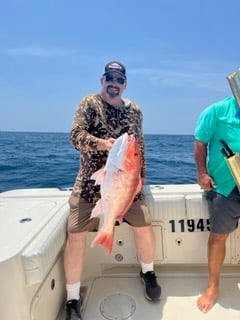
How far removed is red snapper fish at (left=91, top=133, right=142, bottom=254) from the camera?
185 cm

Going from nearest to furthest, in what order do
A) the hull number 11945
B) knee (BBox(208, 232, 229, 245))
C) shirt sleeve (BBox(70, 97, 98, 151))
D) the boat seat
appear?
the boat seat → shirt sleeve (BBox(70, 97, 98, 151)) → knee (BBox(208, 232, 229, 245)) → the hull number 11945

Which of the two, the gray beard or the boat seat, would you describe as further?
the gray beard

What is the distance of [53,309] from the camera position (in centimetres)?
233

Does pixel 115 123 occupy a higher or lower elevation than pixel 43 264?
higher

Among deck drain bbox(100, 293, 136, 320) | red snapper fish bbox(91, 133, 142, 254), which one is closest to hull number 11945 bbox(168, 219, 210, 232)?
deck drain bbox(100, 293, 136, 320)

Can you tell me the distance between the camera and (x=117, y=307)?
8.32 ft

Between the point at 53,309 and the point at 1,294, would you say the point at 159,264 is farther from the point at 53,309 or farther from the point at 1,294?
the point at 1,294

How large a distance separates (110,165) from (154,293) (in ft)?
4.06

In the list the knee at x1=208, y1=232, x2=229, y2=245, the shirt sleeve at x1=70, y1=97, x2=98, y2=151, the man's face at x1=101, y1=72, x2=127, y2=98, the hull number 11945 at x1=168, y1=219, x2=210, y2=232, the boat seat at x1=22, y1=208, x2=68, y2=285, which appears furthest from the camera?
the hull number 11945 at x1=168, y1=219, x2=210, y2=232

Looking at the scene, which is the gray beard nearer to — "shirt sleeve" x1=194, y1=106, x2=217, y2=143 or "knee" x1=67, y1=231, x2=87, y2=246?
"shirt sleeve" x1=194, y1=106, x2=217, y2=143

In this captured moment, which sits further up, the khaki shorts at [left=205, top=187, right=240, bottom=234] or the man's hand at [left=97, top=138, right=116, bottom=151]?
the man's hand at [left=97, top=138, right=116, bottom=151]

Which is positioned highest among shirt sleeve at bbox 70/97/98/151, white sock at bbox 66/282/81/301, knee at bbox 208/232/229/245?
shirt sleeve at bbox 70/97/98/151

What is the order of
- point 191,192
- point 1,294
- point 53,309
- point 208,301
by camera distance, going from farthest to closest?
point 191,192, point 208,301, point 53,309, point 1,294

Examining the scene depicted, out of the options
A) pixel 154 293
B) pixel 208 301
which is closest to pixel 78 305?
pixel 154 293
